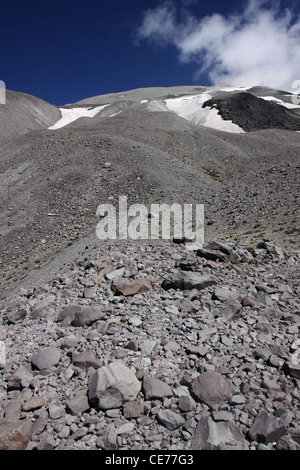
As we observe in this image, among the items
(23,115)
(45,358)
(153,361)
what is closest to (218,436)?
(153,361)

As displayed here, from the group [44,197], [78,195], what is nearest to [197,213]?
[78,195]

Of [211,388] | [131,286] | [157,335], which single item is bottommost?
[211,388]

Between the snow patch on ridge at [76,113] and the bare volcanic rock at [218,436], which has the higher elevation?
the snow patch on ridge at [76,113]

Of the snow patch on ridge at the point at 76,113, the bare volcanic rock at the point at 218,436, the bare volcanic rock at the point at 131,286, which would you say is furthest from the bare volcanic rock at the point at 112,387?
the snow patch on ridge at the point at 76,113

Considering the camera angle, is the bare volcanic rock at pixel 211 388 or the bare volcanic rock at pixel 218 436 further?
the bare volcanic rock at pixel 211 388

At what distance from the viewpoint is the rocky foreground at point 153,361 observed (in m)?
4.33

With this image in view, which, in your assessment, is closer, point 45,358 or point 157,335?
point 45,358

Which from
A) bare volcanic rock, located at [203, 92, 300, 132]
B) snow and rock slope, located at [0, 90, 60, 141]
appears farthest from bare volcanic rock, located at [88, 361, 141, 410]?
bare volcanic rock, located at [203, 92, 300, 132]

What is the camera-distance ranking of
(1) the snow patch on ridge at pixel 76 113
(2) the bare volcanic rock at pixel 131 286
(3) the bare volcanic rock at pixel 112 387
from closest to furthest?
(3) the bare volcanic rock at pixel 112 387
(2) the bare volcanic rock at pixel 131 286
(1) the snow patch on ridge at pixel 76 113

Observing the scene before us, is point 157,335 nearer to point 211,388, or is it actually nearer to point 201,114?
point 211,388

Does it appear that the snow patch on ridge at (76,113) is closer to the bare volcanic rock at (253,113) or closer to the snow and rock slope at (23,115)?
the snow and rock slope at (23,115)

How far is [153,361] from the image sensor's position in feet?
18.2

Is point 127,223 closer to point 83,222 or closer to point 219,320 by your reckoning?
point 83,222

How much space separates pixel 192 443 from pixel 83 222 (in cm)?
1561
